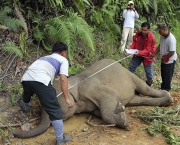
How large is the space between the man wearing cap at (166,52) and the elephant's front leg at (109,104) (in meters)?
1.82

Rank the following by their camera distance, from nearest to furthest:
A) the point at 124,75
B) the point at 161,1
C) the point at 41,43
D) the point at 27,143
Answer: the point at 27,143
the point at 124,75
the point at 41,43
the point at 161,1

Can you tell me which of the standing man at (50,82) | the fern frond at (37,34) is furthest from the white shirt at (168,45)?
the fern frond at (37,34)

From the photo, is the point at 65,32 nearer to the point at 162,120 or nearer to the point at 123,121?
the point at 123,121

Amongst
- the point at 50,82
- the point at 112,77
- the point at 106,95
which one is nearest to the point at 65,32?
the point at 112,77

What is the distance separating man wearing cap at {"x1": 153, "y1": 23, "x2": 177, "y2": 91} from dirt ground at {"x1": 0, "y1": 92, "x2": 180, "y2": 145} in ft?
6.28

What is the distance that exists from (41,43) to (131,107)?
3126 mm

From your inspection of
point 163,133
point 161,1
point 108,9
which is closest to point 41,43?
point 108,9

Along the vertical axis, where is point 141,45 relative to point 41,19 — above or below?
below

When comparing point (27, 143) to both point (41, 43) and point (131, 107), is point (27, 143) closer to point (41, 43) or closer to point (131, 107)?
point (131, 107)

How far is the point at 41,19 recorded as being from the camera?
8961mm

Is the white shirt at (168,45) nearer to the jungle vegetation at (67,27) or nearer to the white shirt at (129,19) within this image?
the jungle vegetation at (67,27)

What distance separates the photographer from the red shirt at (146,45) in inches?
295

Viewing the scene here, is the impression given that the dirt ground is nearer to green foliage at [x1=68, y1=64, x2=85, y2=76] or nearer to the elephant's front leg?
the elephant's front leg

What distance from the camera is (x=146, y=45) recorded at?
7.60 m
